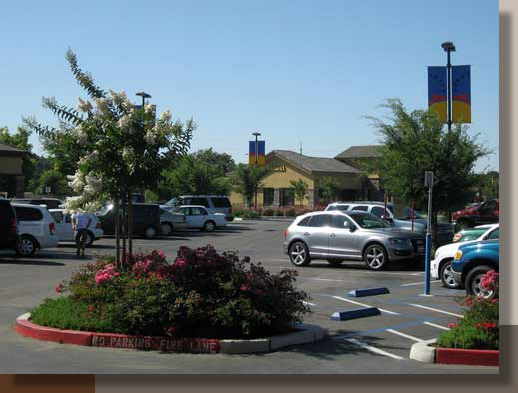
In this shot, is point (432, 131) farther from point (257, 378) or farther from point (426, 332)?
point (257, 378)

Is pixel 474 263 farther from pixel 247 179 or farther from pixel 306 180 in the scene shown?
pixel 306 180

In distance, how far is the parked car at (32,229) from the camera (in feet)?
74.8

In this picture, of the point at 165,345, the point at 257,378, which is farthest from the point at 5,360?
the point at 257,378

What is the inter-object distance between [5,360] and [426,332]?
603cm

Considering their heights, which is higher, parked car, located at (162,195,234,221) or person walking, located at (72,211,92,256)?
parked car, located at (162,195,234,221)

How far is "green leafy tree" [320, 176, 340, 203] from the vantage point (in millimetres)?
64250

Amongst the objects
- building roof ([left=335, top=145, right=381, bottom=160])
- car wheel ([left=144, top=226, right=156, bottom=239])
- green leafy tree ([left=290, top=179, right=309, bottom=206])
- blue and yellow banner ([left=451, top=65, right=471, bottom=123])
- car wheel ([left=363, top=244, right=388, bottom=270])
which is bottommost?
car wheel ([left=363, top=244, right=388, bottom=270])

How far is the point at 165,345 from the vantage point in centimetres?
975

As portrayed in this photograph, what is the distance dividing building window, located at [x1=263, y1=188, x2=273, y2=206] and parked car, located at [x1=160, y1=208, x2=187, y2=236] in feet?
101

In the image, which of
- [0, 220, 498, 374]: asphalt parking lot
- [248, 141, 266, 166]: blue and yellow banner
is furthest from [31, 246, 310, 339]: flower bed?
[248, 141, 266, 166]: blue and yellow banner

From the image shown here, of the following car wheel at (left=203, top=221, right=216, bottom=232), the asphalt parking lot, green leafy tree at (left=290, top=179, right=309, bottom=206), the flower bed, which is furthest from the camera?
green leafy tree at (left=290, top=179, right=309, bottom=206)

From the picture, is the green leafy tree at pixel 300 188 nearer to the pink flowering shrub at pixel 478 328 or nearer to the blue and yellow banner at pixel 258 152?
the blue and yellow banner at pixel 258 152

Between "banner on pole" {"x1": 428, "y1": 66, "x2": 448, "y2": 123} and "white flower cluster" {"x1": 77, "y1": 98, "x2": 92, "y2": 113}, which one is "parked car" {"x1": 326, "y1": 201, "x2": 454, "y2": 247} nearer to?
"banner on pole" {"x1": 428, "y1": 66, "x2": 448, "y2": 123}

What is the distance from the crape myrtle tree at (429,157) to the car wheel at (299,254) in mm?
4236
